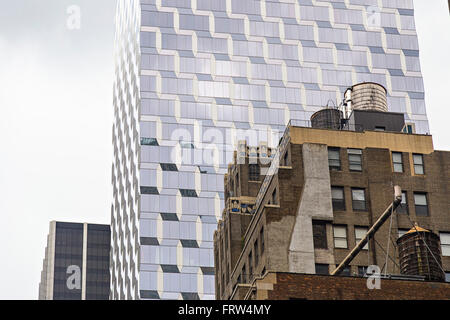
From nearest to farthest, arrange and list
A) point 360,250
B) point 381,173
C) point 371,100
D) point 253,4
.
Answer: point 360,250 < point 381,173 < point 371,100 < point 253,4

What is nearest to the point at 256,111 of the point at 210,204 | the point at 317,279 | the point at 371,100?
the point at 210,204

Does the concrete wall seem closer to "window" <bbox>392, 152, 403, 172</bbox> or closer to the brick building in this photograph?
the brick building

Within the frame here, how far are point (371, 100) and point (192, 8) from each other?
9026 centimetres

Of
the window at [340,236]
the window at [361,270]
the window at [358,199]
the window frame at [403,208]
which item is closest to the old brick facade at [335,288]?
the window at [361,270]

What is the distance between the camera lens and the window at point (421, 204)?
82.6m

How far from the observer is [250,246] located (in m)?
84.6

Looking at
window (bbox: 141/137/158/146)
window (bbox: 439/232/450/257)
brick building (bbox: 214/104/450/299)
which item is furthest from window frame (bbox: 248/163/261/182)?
window (bbox: 141/137/158/146)

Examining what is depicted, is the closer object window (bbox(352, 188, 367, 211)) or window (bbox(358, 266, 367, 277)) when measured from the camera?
window (bbox(358, 266, 367, 277))

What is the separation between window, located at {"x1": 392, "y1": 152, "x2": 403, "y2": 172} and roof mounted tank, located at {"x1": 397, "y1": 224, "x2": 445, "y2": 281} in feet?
26.1

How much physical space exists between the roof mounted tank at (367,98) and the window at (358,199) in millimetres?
12912

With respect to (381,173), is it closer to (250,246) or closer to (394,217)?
(394,217)

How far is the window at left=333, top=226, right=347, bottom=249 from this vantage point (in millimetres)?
80188

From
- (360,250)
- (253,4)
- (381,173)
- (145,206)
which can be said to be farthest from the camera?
(253,4)

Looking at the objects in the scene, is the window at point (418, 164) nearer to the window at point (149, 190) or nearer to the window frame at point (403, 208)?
the window frame at point (403, 208)
